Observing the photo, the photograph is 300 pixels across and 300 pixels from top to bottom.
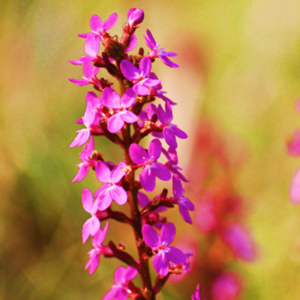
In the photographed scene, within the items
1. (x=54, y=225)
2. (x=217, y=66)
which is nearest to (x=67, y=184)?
(x=54, y=225)

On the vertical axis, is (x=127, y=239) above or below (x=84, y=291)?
above

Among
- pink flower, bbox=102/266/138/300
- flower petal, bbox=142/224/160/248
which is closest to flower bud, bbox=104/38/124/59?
flower petal, bbox=142/224/160/248

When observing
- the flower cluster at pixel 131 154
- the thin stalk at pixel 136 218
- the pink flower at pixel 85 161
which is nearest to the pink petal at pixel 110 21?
the flower cluster at pixel 131 154

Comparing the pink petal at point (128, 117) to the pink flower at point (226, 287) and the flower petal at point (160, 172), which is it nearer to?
the flower petal at point (160, 172)

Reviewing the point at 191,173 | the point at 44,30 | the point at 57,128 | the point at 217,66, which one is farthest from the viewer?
the point at 217,66

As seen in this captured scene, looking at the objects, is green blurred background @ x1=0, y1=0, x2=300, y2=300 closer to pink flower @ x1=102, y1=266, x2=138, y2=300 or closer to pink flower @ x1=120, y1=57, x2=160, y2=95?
pink flower @ x1=102, y1=266, x2=138, y2=300

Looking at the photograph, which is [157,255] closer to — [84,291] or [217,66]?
[84,291]
